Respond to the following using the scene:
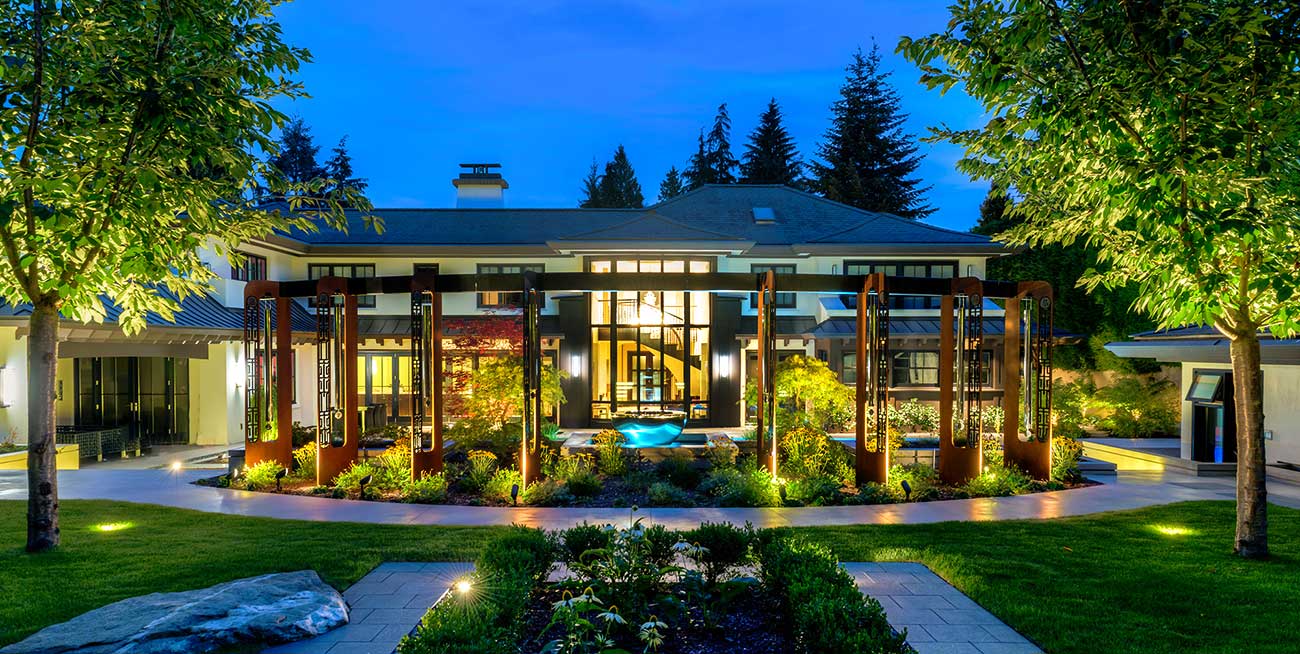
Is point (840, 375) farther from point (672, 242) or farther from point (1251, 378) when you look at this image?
point (1251, 378)

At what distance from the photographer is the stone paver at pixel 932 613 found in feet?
17.7

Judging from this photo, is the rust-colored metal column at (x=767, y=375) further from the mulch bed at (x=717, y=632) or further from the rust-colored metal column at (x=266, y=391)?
the rust-colored metal column at (x=266, y=391)

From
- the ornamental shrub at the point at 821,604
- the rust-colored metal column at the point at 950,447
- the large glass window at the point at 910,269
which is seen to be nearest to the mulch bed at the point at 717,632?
the ornamental shrub at the point at 821,604

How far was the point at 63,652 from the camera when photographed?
4793 millimetres

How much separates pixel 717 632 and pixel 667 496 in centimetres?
562

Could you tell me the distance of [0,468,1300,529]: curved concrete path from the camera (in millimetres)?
9672

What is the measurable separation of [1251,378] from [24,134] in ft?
42.6

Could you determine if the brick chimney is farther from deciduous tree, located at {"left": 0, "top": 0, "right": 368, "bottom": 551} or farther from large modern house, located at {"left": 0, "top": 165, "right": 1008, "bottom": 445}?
deciduous tree, located at {"left": 0, "top": 0, "right": 368, "bottom": 551}

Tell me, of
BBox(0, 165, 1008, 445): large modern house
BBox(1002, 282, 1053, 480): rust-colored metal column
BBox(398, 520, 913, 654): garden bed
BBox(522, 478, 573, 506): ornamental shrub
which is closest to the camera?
BBox(398, 520, 913, 654): garden bed

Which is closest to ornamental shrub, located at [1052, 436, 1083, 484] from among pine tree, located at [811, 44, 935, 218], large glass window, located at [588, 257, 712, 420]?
large glass window, located at [588, 257, 712, 420]

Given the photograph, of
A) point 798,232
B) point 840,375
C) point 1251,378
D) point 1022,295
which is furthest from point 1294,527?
point 798,232

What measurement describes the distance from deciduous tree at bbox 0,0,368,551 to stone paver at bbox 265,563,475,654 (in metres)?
3.88

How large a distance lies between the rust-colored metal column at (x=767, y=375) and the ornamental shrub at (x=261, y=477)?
8242mm

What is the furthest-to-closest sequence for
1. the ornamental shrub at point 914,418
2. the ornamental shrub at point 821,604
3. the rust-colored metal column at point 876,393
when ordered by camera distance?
1. the ornamental shrub at point 914,418
2. the rust-colored metal column at point 876,393
3. the ornamental shrub at point 821,604
